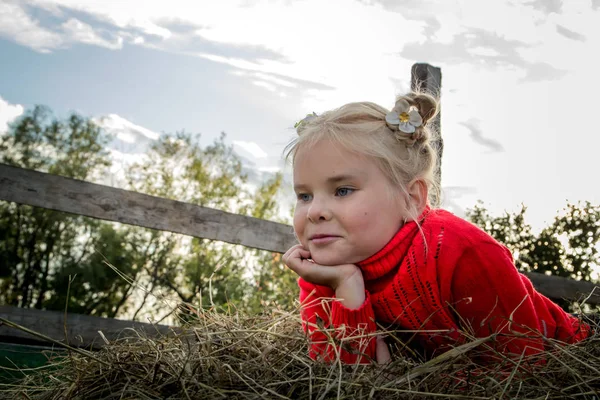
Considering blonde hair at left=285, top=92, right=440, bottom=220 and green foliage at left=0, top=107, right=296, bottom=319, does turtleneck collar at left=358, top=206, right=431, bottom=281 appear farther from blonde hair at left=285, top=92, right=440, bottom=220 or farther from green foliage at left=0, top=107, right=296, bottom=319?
green foliage at left=0, top=107, right=296, bottom=319

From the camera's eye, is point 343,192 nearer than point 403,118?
Yes

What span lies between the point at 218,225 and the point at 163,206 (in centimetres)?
50

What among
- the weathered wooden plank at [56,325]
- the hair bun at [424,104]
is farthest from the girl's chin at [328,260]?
the weathered wooden plank at [56,325]

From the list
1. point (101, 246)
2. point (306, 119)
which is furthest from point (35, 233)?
point (306, 119)

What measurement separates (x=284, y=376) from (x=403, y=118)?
1288 millimetres

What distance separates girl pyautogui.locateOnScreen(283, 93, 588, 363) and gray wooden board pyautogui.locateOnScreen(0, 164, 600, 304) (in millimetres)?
2659

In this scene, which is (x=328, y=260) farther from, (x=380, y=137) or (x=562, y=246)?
(x=562, y=246)

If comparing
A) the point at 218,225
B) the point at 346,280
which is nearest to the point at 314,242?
the point at 346,280

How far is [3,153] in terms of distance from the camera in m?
7.05

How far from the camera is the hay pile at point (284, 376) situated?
4.77 ft

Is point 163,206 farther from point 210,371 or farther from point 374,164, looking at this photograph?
point 210,371

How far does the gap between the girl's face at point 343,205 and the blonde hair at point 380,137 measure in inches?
1.7

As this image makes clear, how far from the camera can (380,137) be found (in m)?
2.31

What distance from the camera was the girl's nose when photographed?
2125mm
